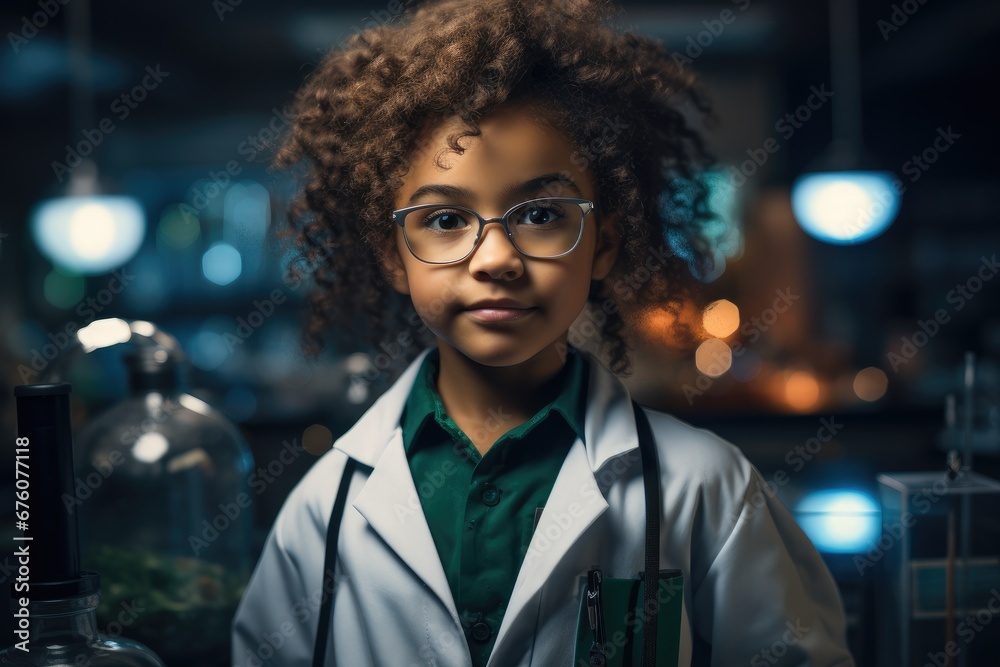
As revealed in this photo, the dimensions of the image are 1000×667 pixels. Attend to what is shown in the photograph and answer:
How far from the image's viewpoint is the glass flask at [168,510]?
3.65 feet

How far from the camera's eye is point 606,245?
3.21ft

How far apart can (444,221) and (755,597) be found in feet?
1.62

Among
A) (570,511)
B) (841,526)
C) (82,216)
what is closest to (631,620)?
(570,511)

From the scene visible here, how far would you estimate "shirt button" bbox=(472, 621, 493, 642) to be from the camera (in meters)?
0.88

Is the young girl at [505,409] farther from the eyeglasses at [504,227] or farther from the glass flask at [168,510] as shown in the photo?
the glass flask at [168,510]

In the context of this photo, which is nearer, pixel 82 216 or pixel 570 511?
pixel 570 511

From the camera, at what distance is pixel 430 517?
933mm

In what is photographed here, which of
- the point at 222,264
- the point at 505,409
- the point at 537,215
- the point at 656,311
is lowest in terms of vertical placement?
the point at 505,409

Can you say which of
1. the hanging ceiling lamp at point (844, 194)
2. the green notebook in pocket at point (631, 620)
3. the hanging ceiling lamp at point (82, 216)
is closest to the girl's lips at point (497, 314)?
the green notebook in pocket at point (631, 620)

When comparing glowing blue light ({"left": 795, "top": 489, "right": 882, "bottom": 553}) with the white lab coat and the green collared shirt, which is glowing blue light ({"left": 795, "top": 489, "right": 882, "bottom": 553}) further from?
the green collared shirt

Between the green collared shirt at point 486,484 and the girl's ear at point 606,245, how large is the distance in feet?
0.35

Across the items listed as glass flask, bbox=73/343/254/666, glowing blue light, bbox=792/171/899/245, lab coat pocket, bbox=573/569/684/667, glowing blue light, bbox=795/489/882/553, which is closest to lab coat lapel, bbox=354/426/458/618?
lab coat pocket, bbox=573/569/684/667

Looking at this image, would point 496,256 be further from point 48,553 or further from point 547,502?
point 48,553

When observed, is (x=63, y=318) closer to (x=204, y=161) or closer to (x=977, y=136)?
(x=204, y=161)
